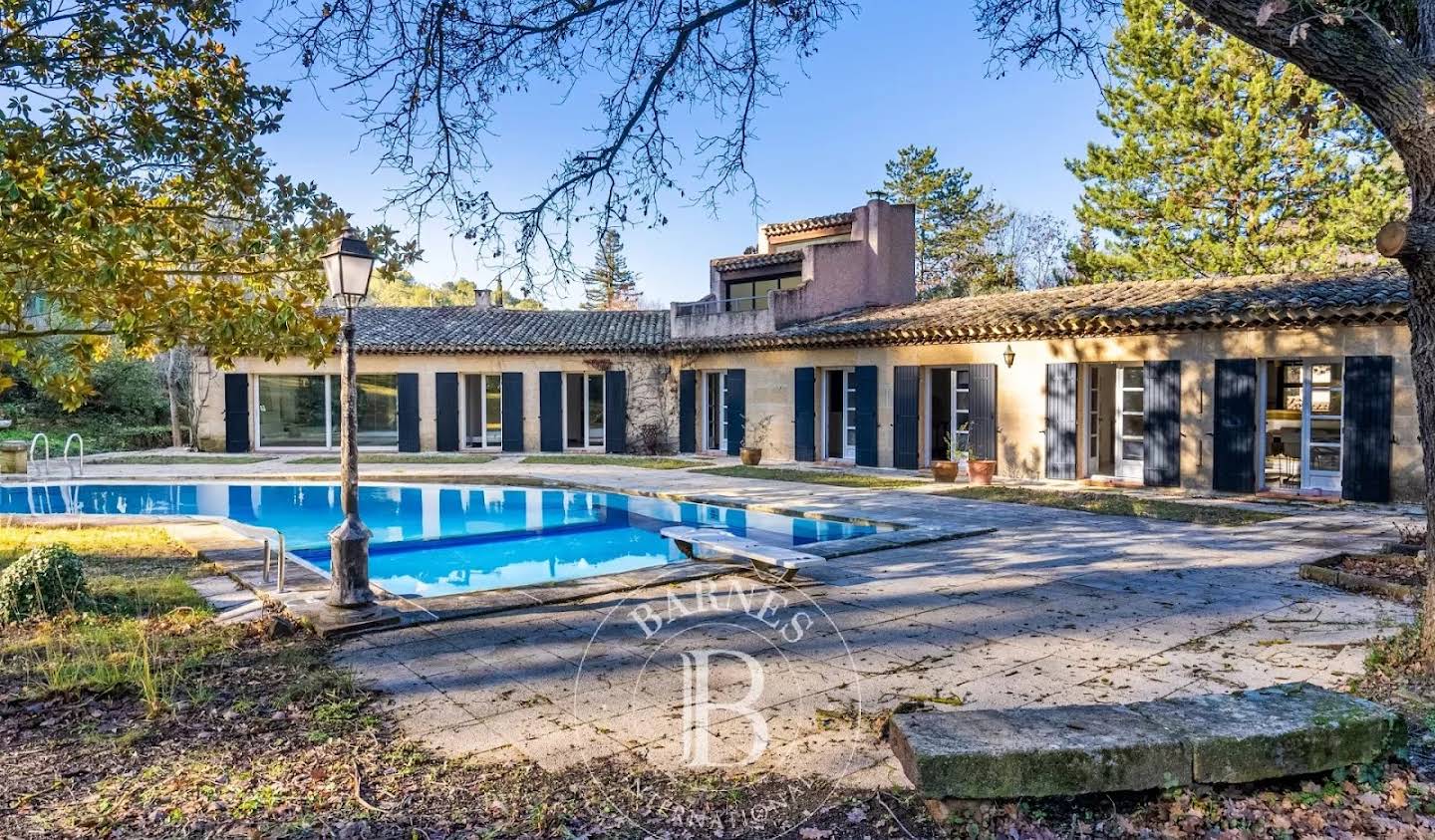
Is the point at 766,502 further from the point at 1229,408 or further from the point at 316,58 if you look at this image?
the point at 316,58

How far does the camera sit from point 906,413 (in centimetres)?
1502

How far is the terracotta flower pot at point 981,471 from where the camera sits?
13.1 meters

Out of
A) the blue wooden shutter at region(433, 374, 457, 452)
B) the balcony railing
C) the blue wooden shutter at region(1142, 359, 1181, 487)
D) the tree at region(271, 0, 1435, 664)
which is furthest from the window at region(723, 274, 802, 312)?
the tree at region(271, 0, 1435, 664)

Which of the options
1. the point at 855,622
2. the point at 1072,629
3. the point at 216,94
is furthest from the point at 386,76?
the point at 1072,629

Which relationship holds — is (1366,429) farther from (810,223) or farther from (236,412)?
(236,412)

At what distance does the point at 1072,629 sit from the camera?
16.0 ft

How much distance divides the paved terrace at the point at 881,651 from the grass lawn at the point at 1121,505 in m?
1.92

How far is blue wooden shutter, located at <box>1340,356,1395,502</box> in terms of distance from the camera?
33.2 ft

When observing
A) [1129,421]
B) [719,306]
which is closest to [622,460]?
[719,306]

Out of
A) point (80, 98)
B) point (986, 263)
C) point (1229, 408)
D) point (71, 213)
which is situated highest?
point (986, 263)

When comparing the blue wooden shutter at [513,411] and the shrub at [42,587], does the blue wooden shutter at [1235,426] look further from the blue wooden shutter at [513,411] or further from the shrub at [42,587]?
the blue wooden shutter at [513,411]

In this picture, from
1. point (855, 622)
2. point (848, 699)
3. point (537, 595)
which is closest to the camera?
point (848, 699)

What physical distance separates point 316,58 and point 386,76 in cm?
37

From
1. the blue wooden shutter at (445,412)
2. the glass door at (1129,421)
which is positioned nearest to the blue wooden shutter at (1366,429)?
the glass door at (1129,421)
